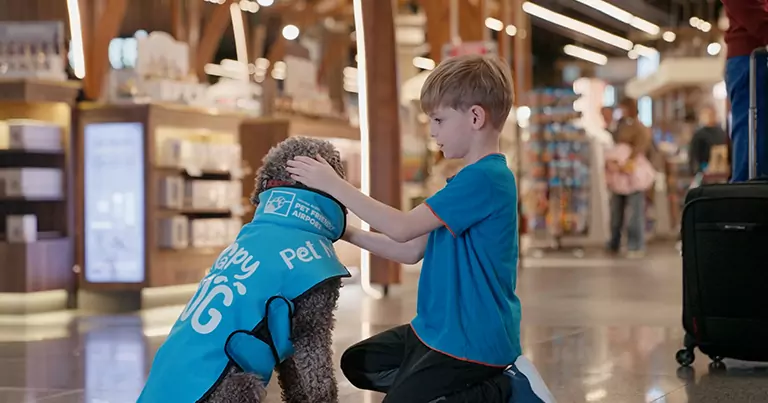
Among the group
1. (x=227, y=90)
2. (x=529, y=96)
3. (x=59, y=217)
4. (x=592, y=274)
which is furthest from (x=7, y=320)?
(x=529, y=96)

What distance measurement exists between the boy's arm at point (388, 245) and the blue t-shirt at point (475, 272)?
191 millimetres

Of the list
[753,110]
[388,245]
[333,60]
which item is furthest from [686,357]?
[333,60]

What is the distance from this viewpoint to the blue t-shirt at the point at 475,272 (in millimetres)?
2627

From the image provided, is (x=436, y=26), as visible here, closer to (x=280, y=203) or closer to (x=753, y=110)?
(x=753, y=110)

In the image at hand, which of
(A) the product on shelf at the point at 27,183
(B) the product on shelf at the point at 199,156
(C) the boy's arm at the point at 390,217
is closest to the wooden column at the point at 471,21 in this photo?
(B) the product on shelf at the point at 199,156

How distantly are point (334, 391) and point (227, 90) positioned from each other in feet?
20.4

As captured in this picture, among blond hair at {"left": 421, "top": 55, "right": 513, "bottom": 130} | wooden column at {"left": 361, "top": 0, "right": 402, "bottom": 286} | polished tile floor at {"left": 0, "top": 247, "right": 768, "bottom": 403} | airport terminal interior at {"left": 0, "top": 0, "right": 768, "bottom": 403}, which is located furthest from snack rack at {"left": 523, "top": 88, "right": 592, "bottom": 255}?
blond hair at {"left": 421, "top": 55, "right": 513, "bottom": 130}

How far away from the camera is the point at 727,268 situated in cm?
385

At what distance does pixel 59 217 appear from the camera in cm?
712

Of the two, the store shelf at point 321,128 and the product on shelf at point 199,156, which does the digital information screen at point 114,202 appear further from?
the store shelf at point 321,128

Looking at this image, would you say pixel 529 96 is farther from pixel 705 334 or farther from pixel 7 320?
pixel 705 334

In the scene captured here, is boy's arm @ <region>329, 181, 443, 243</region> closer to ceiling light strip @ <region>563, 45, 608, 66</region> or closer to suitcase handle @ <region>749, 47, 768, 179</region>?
suitcase handle @ <region>749, 47, 768, 179</region>

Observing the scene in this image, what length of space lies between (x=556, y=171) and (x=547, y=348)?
1025cm

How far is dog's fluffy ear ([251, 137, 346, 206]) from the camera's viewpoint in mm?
2684
